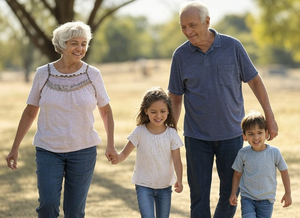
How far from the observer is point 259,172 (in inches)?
209

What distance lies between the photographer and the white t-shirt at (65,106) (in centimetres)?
511

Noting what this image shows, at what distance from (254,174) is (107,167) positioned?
6.60 meters

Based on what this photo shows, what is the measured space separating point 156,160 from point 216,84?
0.81 metres

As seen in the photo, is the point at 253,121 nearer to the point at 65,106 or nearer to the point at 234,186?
the point at 234,186

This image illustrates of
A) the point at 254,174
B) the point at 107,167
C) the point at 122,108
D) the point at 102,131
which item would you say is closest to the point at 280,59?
the point at 122,108

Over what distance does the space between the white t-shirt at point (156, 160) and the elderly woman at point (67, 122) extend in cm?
43

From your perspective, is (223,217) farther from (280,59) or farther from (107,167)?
(280,59)

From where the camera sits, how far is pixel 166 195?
17.8 ft

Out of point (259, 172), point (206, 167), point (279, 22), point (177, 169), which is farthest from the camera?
point (279, 22)

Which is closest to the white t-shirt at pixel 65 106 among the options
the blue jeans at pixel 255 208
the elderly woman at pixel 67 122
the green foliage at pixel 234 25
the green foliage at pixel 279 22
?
the elderly woman at pixel 67 122

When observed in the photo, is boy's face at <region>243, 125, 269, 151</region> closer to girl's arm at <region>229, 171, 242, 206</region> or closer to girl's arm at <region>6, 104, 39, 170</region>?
girl's arm at <region>229, 171, 242, 206</region>

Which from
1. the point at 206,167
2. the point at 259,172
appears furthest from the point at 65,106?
the point at 259,172

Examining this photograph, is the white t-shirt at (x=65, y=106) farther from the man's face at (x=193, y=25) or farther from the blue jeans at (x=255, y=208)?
the blue jeans at (x=255, y=208)

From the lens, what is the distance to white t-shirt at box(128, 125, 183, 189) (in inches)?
212
